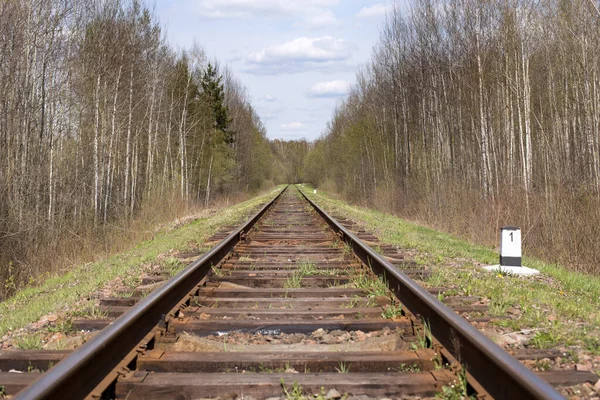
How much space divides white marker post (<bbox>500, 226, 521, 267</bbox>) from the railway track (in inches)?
83.2

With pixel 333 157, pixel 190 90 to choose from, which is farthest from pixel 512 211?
pixel 333 157

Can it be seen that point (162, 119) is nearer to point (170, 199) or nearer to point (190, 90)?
point (190, 90)

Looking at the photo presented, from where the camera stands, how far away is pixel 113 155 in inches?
742

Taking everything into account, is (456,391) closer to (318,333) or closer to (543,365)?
(543,365)

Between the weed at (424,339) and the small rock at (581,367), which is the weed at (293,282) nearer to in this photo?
the weed at (424,339)

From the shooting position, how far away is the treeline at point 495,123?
10539mm

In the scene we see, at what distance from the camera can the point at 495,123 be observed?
19297 mm

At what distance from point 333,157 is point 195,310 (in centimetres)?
4287

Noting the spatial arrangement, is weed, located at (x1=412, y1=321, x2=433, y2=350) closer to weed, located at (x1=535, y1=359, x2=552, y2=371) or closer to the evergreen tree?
weed, located at (x1=535, y1=359, x2=552, y2=371)

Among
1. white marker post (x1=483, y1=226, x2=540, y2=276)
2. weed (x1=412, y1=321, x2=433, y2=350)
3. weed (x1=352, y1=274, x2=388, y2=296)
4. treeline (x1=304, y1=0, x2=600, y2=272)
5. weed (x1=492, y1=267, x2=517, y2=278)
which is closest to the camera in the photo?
weed (x1=412, y1=321, x2=433, y2=350)

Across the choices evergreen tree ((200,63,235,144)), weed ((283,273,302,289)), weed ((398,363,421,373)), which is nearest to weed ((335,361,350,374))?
weed ((398,363,421,373))

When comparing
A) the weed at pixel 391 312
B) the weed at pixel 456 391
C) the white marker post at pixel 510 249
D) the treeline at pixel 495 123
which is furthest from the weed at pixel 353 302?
the treeline at pixel 495 123

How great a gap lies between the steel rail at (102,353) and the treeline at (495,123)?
24.6ft

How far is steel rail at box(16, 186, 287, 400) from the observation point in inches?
91.0
